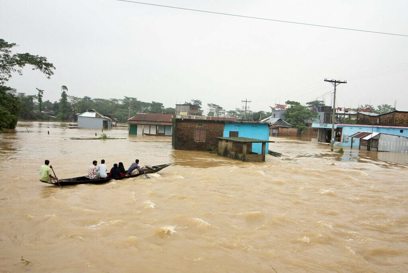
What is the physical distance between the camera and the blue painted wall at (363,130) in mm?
37531

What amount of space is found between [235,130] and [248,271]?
22901mm

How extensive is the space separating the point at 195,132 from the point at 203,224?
782 inches

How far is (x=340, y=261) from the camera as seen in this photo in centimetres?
Answer: 747

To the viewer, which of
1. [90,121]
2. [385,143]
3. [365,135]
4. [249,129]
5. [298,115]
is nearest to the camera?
[249,129]

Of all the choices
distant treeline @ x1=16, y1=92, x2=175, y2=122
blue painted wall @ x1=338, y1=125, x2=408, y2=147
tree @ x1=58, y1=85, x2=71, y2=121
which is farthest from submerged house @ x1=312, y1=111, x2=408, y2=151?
tree @ x1=58, y1=85, x2=71, y2=121

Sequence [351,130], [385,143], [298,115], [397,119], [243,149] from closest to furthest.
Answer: [243,149] → [385,143] → [397,119] → [351,130] → [298,115]

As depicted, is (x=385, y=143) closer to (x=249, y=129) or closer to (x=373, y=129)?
(x=373, y=129)

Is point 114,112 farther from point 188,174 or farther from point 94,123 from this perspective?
point 188,174

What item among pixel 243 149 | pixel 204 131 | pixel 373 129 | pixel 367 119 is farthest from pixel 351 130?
pixel 243 149

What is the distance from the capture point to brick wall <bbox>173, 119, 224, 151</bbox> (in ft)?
Result: 95.5

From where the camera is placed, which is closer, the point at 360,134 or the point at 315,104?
the point at 360,134

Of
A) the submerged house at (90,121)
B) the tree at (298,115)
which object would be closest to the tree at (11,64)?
the submerged house at (90,121)

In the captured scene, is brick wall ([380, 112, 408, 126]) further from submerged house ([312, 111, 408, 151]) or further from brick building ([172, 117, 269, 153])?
brick building ([172, 117, 269, 153])

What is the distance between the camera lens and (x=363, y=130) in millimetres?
40281
